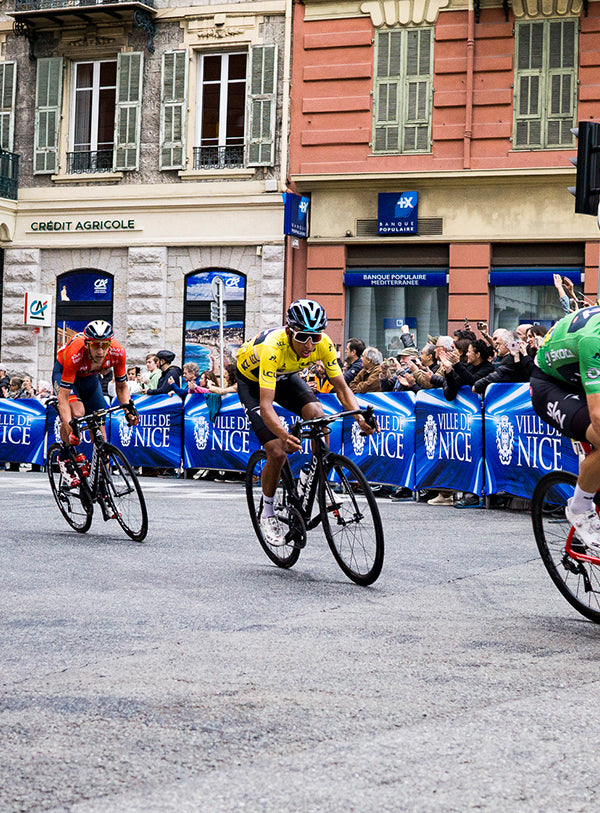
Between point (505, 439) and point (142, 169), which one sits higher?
point (142, 169)

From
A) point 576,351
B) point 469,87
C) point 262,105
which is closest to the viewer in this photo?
point 576,351

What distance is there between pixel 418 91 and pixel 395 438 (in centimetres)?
1205

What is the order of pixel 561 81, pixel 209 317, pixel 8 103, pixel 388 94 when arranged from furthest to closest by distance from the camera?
pixel 8 103
pixel 209 317
pixel 388 94
pixel 561 81

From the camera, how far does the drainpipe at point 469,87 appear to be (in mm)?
24203

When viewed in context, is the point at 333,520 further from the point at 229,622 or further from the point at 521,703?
the point at 521,703

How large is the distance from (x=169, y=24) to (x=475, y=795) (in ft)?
83.4

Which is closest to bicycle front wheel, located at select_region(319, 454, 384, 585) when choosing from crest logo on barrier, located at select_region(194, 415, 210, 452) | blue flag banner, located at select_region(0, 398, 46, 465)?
crest logo on barrier, located at select_region(194, 415, 210, 452)

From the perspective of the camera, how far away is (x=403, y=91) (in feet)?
82.4

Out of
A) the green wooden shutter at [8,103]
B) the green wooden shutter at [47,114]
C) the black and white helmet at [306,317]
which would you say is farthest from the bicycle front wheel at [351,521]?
the green wooden shutter at [8,103]

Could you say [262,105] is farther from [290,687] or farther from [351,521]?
[290,687]

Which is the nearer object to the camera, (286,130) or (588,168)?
(588,168)

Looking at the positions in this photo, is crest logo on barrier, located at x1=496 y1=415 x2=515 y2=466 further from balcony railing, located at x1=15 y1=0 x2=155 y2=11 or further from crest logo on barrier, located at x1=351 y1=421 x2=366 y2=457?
balcony railing, located at x1=15 y1=0 x2=155 y2=11

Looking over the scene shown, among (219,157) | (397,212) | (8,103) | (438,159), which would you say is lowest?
(397,212)

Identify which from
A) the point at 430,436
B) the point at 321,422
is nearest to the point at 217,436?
the point at 430,436
